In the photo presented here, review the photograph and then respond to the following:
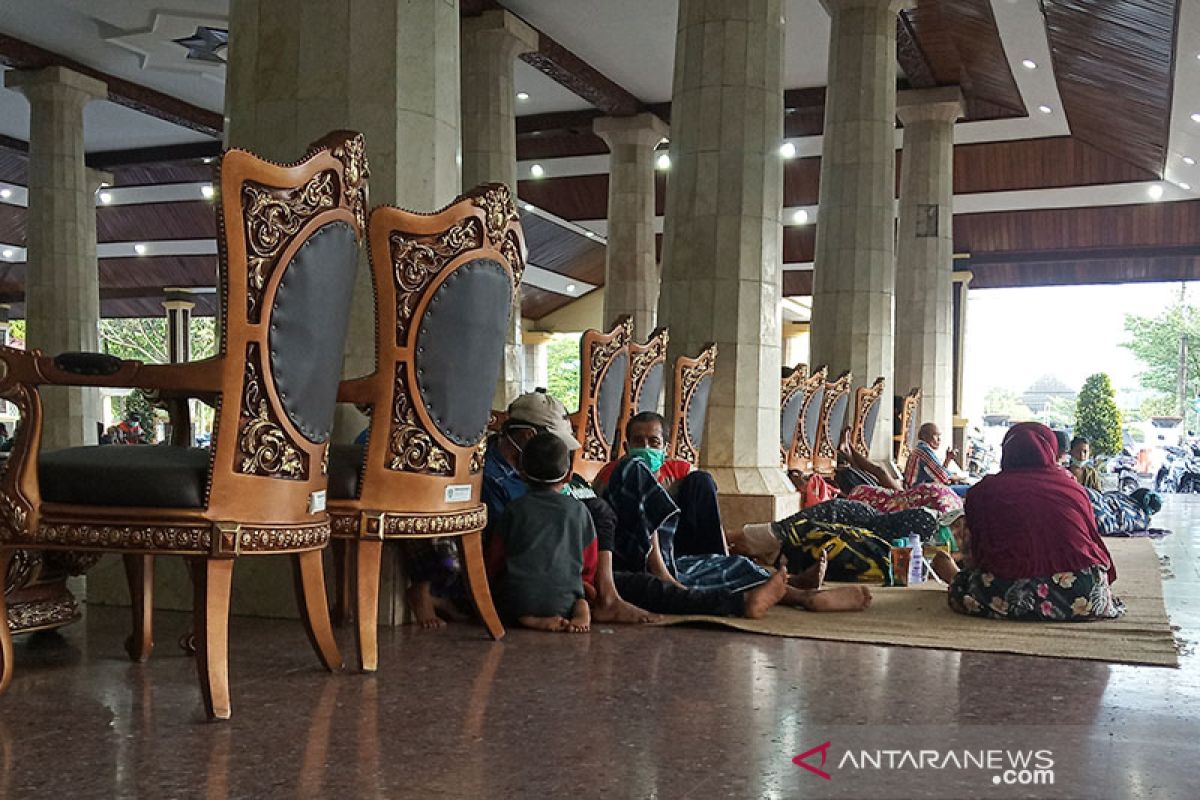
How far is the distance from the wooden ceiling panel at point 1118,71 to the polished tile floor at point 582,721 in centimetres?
875

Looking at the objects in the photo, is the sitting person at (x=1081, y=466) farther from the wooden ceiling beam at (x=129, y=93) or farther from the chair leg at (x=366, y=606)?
the wooden ceiling beam at (x=129, y=93)

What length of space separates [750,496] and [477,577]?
443 centimetres

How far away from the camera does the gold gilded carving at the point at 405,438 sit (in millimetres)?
3287

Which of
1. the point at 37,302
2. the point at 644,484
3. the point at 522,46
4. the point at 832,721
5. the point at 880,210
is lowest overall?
the point at 832,721

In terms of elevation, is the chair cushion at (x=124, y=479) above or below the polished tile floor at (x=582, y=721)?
above

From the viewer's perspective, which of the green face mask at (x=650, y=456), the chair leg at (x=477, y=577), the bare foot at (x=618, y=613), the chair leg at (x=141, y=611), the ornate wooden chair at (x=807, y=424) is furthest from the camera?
the ornate wooden chair at (x=807, y=424)

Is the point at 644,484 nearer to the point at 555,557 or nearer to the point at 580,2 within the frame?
the point at 555,557

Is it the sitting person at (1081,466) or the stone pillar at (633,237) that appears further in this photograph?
the stone pillar at (633,237)

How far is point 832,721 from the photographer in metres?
2.70

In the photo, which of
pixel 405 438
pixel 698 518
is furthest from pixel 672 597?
pixel 405 438

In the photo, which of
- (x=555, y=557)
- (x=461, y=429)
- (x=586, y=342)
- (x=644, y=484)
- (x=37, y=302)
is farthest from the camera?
(x=37, y=302)

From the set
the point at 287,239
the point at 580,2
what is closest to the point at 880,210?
the point at 580,2

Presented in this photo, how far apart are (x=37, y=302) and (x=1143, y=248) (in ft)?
54.3

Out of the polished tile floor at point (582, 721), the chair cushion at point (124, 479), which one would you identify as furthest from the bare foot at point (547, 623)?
the chair cushion at point (124, 479)
